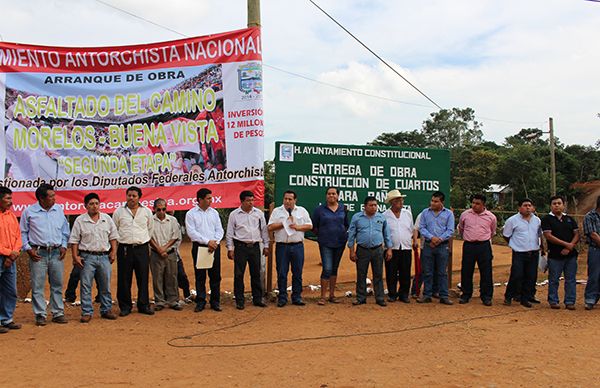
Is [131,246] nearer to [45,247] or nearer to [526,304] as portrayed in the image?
[45,247]

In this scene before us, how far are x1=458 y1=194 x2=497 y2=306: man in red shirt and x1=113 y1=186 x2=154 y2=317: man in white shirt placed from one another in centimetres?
456

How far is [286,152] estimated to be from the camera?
349 inches

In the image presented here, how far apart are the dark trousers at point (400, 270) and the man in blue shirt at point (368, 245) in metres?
0.19

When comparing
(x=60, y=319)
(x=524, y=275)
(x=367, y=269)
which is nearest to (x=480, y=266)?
(x=524, y=275)

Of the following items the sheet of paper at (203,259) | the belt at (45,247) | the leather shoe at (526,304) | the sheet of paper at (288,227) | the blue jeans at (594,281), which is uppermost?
the sheet of paper at (288,227)

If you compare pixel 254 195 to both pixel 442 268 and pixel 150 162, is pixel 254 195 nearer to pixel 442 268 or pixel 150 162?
pixel 150 162

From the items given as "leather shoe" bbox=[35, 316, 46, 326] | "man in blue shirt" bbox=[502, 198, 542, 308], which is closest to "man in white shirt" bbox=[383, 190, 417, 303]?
"man in blue shirt" bbox=[502, 198, 542, 308]

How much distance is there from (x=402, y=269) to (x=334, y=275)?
1.02 meters

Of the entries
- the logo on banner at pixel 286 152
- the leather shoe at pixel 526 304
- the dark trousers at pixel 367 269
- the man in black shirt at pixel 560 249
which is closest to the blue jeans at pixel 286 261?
the dark trousers at pixel 367 269

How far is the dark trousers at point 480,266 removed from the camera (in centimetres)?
811

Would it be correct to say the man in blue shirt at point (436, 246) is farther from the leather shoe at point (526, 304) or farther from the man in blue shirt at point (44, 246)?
the man in blue shirt at point (44, 246)

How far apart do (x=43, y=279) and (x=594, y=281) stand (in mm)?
7309

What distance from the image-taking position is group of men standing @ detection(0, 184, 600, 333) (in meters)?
7.15

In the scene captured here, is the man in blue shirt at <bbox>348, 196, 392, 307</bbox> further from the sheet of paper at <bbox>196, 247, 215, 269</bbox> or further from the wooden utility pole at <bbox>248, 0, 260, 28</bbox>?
the wooden utility pole at <bbox>248, 0, 260, 28</bbox>
